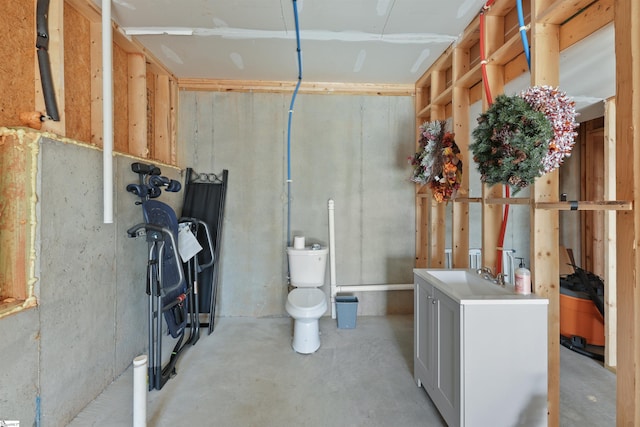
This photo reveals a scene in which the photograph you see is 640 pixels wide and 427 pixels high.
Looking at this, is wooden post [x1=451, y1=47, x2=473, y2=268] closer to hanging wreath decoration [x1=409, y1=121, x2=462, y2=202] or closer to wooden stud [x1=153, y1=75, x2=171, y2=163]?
hanging wreath decoration [x1=409, y1=121, x2=462, y2=202]

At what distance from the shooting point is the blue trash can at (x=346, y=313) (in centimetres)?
282

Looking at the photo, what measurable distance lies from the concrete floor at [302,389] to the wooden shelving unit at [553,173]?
516mm

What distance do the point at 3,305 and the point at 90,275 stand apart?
0.46 m

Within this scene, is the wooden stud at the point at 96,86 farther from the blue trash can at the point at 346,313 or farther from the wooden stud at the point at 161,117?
the blue trash can at the point at 346,313

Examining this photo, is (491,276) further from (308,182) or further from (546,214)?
(308,182)

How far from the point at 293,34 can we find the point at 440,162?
150cm

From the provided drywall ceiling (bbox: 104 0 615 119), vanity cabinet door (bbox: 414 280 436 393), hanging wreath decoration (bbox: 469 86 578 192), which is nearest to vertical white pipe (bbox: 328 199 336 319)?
vanity cabinet door (bbox: 414 280 436 393)

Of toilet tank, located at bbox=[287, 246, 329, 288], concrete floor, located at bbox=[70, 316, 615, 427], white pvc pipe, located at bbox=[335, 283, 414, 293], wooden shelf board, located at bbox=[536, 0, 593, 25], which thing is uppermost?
wooden shelf board, located at bbox=[536, 0, 593, 25]

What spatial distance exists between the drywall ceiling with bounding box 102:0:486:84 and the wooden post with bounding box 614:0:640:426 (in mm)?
1064

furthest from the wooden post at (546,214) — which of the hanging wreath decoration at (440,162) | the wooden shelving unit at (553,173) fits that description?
the hanging wreath decoration at (440,162)

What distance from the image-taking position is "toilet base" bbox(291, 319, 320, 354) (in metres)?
2.36

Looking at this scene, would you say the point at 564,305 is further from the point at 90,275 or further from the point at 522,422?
the point at 90,275

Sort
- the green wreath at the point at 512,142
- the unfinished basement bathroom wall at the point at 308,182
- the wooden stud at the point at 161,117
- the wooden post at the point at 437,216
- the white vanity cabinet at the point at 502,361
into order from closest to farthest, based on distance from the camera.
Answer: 1. the green wreath at the point at 512,142
2. the white vanity cabinet at the point at 502,361
3. the wooden post at the point at 437,216
4. the wooden stud at the point at 161,117
5. the unfinished basement bathroom wall at the point at 308,182

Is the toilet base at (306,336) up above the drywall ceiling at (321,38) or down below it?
below
